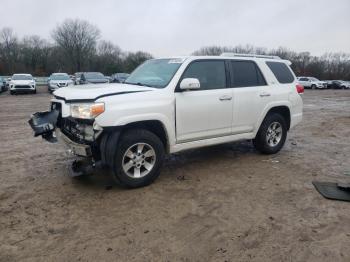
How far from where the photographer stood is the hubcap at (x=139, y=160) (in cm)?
438

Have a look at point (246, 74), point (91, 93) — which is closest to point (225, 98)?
point (246, 74)

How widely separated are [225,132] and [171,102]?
1.32m

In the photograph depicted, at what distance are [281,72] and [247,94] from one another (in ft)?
4.27

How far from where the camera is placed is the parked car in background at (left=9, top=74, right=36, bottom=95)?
2377 cm

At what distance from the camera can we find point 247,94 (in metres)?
5.65

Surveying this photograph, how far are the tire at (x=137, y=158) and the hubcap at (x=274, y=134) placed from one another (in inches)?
105

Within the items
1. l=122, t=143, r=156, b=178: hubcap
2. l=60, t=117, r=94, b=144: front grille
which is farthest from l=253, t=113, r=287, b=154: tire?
l=60, t=117, r=94, b=144: front grille

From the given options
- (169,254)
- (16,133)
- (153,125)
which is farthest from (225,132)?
(16,133)

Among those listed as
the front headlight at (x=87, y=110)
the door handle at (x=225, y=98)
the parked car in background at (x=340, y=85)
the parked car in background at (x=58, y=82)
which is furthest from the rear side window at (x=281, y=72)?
the parked car in background at (x=340, y=85)

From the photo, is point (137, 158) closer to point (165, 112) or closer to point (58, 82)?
point (165, 112)

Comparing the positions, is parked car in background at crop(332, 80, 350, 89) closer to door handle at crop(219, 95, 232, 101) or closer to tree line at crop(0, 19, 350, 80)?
tree line at crop(0, 19, 350, 80)

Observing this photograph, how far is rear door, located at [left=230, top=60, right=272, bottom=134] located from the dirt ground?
0.78 m

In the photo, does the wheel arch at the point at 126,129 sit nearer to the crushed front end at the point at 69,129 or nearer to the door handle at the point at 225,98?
the crushed front end at the point at 69,129

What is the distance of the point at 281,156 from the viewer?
6.34 meters
